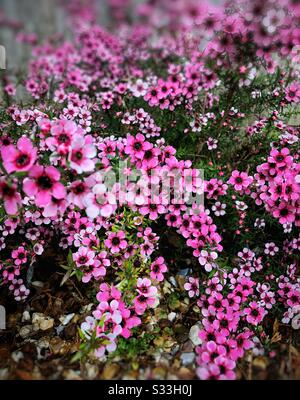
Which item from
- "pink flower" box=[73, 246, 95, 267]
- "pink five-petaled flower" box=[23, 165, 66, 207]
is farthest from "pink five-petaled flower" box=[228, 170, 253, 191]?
"pink five-petaled flower" box=[23, 165, 66, 207]

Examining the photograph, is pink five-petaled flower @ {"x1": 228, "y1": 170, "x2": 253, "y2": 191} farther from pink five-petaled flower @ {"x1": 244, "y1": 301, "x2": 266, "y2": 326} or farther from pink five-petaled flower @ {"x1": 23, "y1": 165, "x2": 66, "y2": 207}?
pink five-petaled flower @ {"x1": 23, "y1": 165, "x2": 66, "y2": 207}

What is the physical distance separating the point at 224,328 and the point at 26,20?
24.1 ft

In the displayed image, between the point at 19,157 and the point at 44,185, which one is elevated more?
the point at 19,157

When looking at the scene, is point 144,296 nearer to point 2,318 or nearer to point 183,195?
point 183,195

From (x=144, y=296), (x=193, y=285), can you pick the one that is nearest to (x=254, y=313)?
(x=193, y=285)

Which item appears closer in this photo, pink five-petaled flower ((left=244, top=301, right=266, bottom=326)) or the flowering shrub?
the flowering shrub

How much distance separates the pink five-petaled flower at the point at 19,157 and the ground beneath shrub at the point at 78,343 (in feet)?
2.96

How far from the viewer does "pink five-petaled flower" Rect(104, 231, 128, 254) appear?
2.14 m

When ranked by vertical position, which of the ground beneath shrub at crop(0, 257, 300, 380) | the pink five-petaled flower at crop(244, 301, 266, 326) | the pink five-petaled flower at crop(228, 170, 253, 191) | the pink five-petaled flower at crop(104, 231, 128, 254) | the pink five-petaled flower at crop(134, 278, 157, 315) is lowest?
the ground beneath shrub at crop(0, 257, 300, 380)

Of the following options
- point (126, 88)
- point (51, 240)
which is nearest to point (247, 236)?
point (51, 240)

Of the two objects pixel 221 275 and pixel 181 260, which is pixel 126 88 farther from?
pixel 221 275

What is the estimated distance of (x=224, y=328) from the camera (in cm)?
204

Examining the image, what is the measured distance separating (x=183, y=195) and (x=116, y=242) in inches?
21.1

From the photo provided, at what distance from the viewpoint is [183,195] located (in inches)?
89.1
